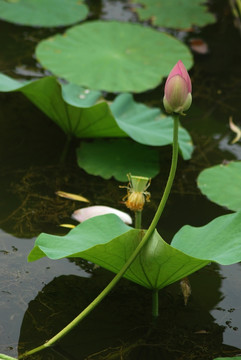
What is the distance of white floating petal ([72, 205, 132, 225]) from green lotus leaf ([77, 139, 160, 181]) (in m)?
0.19

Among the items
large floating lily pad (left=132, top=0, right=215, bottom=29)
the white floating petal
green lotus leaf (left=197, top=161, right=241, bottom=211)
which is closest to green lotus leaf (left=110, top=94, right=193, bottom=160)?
green lotus leaf (left=197, top=161, right=241, bottom=211)

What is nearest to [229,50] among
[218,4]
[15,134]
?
[218,4]

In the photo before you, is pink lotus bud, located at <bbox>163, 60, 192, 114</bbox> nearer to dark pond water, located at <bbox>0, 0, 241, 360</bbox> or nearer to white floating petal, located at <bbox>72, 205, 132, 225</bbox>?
dark pond water, located at <bbox>0, 0, 241, 360</bbox>

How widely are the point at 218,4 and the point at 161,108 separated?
1285 millimetres

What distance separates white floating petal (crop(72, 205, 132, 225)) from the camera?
82.0 inches

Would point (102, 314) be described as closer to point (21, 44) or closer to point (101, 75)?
point (101, 75)

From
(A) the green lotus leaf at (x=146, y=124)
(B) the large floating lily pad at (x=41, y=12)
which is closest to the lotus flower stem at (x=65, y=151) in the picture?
(A) the green lotus leaf at (x=146, y=124)

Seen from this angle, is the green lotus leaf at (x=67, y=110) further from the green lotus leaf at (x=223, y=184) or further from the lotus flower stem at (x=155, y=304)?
the lotus flower stem at (x=155, y=304)

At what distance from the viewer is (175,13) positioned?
3.40m

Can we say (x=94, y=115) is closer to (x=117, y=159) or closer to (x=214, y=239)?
(x=117, y=159)

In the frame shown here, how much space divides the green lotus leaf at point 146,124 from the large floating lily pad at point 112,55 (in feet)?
0.69

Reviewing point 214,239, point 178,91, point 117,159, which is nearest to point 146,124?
point 117,159

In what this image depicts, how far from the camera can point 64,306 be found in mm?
1729

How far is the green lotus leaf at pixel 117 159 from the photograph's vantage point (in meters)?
2.31
